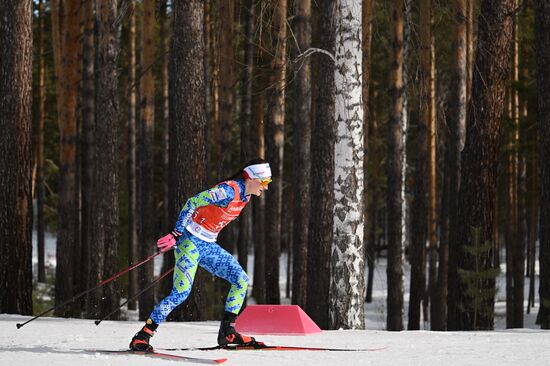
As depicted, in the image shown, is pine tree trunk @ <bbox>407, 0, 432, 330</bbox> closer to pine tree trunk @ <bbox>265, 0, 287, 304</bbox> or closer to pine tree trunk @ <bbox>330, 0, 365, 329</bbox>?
pine tree trunk @ <bbox>265, 0, 287, 304</bbox>

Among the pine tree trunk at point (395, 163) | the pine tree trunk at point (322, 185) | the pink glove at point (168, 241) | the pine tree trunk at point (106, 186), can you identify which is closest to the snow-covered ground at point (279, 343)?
the pink glove at point (168, 241)

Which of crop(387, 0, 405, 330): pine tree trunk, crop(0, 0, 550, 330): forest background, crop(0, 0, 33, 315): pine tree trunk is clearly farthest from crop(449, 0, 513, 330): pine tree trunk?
crop(0, 0, 33, 315): pine tree trunk

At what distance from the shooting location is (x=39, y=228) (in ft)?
101

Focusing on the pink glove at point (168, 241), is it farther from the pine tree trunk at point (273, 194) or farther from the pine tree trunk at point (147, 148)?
the pine tree trunk at point (147, 148)

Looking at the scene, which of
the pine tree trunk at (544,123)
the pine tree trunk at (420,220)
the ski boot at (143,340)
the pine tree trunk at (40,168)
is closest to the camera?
the ski boot at (143,340)

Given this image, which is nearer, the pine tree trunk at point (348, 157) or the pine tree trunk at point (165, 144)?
the pine tree trunk at point (348, 157)

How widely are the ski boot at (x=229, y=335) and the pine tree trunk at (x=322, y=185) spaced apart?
267 inches

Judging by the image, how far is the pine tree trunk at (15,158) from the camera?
43.1 ft

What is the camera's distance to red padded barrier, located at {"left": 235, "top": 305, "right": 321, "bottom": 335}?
402 inches

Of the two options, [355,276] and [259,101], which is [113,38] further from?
[355,276]

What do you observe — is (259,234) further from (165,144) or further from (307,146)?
(307,146)

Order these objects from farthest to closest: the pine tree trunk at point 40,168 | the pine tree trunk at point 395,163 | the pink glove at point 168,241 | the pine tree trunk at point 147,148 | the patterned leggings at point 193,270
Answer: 1. the pine tree trunk at point 40,168
2. the pine tree trunk at point 147,148
3. the pine tree trunk at point 395,163
4. the patterned leggings at point 193,270
5. the pink glove at point 168,241

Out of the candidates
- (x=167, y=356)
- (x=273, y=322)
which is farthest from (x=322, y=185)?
(x=167, y=356)

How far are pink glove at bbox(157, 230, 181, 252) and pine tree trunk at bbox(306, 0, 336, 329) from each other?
7.10m
